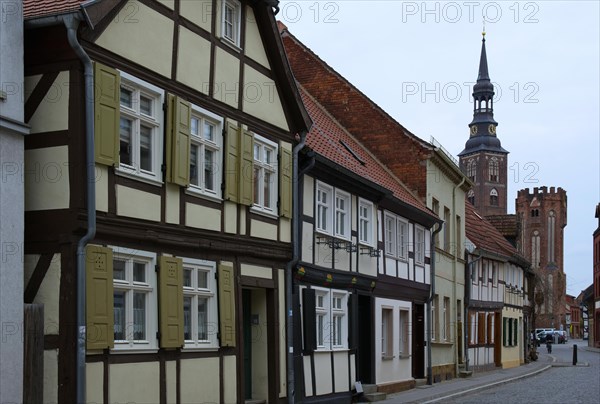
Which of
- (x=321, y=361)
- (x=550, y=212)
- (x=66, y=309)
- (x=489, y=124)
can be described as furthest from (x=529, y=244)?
(x=66, y=309)

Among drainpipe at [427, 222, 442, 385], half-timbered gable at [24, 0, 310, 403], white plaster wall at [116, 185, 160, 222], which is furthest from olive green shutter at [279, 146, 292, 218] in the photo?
drainpipe at [427, 222, 442, 385]

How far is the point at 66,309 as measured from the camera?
12203 mm

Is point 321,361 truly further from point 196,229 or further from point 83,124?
point 83,124

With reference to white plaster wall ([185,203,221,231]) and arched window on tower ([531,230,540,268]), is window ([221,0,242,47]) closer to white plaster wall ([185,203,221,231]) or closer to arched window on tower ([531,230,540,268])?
white plaster wall ([185,203,221,231])

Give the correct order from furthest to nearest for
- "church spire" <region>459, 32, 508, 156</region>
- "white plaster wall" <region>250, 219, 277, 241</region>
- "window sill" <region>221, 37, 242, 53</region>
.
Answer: "church spire" <region>459, 32, 508, 156</region>
"white plaster wall" <region>250, 219, 277, 241</region>
"window sill" <region>221, 37, 242, 53</region>

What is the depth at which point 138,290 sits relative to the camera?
1383cm

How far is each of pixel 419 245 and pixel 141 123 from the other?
1663cm

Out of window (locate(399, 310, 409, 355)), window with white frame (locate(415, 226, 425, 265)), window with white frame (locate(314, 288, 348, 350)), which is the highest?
window with white frame (locate(415, 226, 425, 265))

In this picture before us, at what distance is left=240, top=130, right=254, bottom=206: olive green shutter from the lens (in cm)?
1677

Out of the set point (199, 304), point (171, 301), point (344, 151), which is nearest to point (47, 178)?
point (171, 301)

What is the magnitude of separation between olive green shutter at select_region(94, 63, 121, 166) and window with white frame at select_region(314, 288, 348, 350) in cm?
857

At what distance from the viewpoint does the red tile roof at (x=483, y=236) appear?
1536 inches

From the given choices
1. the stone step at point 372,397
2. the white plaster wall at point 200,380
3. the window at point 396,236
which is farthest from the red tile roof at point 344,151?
the white plaster wall at point 200,380

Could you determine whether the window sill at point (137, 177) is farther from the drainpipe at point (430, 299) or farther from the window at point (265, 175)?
the drainpipe at point (430, 299)
